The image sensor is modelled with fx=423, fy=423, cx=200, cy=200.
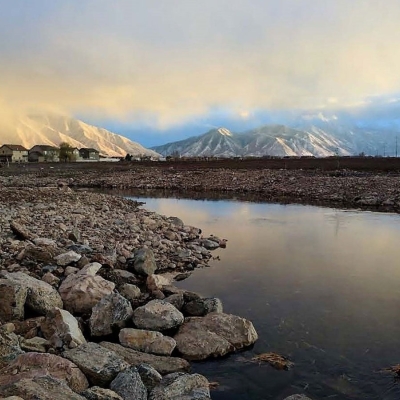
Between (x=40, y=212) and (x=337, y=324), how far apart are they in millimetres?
12438

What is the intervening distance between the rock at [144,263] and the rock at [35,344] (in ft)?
14.0

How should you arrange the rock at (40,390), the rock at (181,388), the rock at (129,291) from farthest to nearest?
the rock at (129,291) < the rock at (181,388) < the rock at (40,390)

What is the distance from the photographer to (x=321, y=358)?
699 centimetres

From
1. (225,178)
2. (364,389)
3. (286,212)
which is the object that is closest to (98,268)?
(364,389)

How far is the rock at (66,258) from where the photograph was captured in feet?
32.9

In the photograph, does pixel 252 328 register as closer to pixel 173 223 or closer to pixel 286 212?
pixel 173 223

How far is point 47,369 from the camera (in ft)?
17.2

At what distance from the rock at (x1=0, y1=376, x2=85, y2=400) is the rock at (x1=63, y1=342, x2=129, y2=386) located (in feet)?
2.93

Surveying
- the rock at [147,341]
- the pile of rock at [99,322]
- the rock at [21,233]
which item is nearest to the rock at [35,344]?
the pile of rock at [99,322]

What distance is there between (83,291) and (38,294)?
34.5 inches

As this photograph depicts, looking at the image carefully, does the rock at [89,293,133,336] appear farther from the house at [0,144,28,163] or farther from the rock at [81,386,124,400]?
the house at [0,144,28,163]

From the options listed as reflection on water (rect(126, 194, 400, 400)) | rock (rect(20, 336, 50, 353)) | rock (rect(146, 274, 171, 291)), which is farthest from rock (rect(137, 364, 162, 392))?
rock (rect(146, 274, 171, 291))

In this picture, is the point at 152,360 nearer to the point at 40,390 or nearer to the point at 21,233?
the point at 40,390

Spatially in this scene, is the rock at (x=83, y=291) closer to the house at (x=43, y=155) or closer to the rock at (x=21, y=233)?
the rock at (x=21, y=233)
